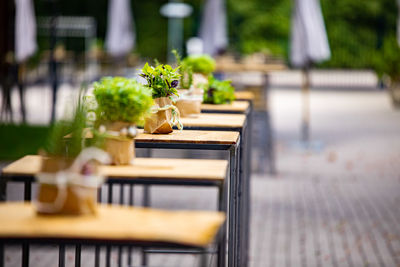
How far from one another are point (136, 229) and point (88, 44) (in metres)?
26.2

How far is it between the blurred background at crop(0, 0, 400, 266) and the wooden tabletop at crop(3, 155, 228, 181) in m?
0.36

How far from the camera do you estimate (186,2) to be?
31.7 metres

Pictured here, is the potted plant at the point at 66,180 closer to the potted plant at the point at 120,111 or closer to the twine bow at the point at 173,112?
the potted plant at the point at 120,111

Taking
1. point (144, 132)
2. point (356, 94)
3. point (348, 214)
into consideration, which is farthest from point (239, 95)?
point (356, 94)

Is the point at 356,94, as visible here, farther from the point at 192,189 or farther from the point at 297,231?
the point at 297,231

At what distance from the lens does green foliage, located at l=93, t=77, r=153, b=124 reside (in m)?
2.68

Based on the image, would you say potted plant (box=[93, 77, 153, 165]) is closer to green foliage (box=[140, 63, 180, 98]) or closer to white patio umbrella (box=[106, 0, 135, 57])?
green foliage (box=[140, 63, 180, 98])

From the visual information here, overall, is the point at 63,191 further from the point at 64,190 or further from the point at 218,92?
the point at 218,92

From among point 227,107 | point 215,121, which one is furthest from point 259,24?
point 215,121

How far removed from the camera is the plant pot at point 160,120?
334cm

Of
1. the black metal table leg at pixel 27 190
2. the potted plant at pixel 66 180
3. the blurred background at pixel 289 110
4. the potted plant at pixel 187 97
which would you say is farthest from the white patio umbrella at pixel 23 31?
the potted plant at pixel 66 180

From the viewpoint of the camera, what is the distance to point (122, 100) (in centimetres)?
268

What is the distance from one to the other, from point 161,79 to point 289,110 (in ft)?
44.0

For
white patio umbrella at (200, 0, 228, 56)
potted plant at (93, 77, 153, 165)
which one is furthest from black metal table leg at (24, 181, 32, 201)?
white patio umbrella at (200, 0, 228, 56)
